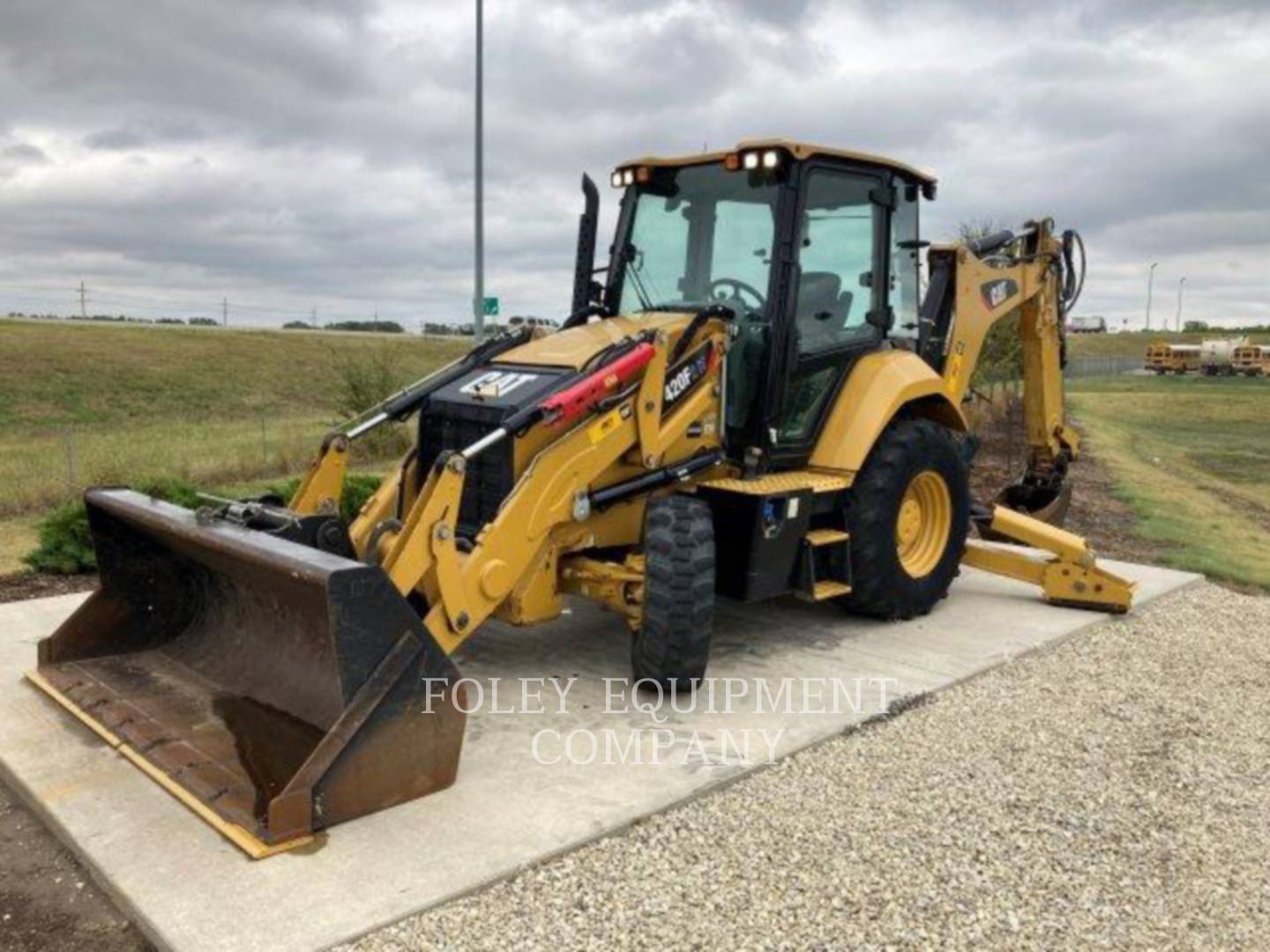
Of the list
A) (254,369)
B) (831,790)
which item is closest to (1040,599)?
(831,790)

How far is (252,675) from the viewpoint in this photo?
4691mm

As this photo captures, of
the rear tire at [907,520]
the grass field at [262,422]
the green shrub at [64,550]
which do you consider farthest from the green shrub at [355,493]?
the rear tire at [907,520]

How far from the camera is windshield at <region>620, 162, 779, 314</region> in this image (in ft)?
19.8

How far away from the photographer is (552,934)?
129 inches

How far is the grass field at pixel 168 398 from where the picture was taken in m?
13.4

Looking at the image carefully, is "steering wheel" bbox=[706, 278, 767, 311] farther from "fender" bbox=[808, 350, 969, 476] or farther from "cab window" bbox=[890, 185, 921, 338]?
"cab window" bbox=[890, 185, 921, 338]

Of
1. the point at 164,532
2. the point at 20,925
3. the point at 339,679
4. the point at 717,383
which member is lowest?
the point at 20,925

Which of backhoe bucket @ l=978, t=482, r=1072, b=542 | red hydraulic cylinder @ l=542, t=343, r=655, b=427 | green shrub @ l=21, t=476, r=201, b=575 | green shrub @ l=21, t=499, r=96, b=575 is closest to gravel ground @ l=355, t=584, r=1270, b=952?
red hydraulic cylinder @ l=542, t=343, r=655, b=427

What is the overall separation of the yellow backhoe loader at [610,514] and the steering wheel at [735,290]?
0.6 inches

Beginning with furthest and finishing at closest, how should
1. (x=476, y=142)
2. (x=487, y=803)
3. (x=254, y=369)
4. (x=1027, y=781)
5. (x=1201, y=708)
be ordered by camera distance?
(x=254, y=369), (x=476, y=142), (x=1201, y=708), (x=1027, y=781), (x=487, y=803)

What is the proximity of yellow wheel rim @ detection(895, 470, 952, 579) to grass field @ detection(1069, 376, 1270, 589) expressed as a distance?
347 cm

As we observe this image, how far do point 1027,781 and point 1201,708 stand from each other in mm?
1626

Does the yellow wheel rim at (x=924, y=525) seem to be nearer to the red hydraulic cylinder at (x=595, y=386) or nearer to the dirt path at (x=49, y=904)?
the red hydraulic cylinder at (x=595, y=386)

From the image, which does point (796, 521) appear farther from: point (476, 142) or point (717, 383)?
point (476, 142)
